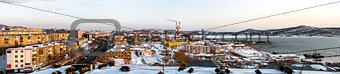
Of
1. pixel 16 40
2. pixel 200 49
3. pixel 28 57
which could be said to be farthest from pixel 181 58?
pixel 16 40

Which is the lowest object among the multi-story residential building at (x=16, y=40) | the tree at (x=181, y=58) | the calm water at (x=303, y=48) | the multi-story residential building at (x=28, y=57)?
the calm water at (x=303, y=48)

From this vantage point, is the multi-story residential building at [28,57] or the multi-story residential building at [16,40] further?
the multi-story residential building at [16,40]

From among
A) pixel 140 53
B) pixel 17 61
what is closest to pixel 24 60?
pixel 17 61

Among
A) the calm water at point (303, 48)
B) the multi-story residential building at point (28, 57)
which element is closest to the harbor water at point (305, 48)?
the calm water at point (303, 48)

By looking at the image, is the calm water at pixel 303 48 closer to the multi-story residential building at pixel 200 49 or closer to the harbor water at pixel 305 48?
the harbor water at pixel 305 48

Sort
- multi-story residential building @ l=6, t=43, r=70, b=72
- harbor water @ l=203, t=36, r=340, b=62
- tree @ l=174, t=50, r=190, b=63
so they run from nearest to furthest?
1. multi-story residential building @ l=6, t=43, r=70, b=72
2. tree @ l=174, t=50, r=190, b=63
3. harbor water @ l=203, t=36, r=340, b=62

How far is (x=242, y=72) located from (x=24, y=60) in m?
12.1

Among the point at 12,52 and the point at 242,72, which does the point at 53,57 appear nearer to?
the point at 12,52

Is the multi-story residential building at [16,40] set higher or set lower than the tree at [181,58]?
higher

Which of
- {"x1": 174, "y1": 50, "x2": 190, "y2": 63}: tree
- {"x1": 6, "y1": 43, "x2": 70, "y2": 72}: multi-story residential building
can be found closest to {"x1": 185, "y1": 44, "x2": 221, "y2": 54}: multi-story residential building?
{"x1": 174, "y1": 50, "x2": 190, "y2": 63}: tree

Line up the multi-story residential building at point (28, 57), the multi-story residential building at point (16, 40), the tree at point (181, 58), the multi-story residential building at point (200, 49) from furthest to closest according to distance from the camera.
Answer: the multi-story residential building at point (200, 49) < the tree at point (181, 58) < the multi-story residential building at point (16, 40) < the multi-story residential building at point (28, 57)

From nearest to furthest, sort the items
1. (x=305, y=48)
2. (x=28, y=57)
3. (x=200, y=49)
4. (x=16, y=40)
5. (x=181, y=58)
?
(x=28, y=57) → (x=16, y=40) → (x=181, y=58) → (x=200, y=49) → (x=305, y=48)

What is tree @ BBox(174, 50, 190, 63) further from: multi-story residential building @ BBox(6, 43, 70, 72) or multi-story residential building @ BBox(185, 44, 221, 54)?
multi-story residential building @ BBox(6, 43, 70, 72)

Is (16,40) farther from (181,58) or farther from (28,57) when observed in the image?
(181,58)
